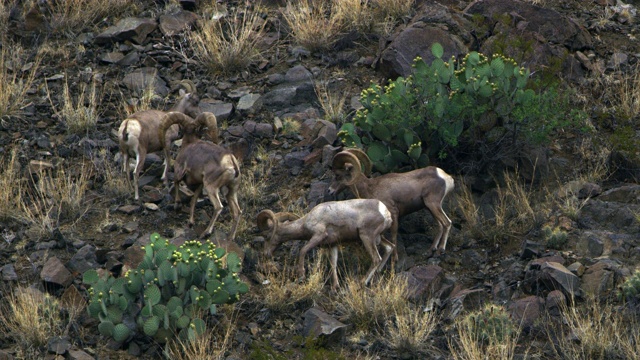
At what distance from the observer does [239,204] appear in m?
13.7

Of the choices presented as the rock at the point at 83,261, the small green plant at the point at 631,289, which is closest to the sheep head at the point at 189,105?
the rock at the point at 83,261

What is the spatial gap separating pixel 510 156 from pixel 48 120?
624 cm

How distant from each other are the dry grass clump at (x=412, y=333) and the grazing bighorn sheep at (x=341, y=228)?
A: 2.80ft

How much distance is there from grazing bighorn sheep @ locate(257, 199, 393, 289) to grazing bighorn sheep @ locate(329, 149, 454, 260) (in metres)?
0.37

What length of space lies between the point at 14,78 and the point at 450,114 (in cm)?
627

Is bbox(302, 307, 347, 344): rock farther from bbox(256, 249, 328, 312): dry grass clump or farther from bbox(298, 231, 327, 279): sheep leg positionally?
bbox(298, 231, 327, 279): sheep leg

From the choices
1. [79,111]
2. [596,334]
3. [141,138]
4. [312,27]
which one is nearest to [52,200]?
[141,138]

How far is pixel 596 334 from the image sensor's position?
430 inches

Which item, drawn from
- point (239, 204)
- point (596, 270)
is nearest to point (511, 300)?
point (596, 270)

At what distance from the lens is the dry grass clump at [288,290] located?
39.0ft

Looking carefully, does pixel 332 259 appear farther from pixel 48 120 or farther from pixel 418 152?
pixel 48 120

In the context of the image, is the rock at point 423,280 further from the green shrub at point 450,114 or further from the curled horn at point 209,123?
the curled horn at point 209,123

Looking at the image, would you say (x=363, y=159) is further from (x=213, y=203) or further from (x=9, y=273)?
(x=9, y=273)

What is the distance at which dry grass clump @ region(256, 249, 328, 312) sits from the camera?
11.9 meters
